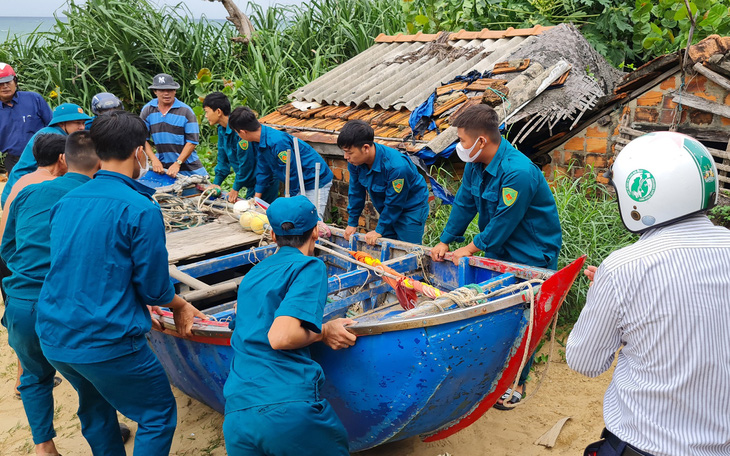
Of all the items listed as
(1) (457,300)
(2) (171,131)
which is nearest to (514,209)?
(1) (457,300)

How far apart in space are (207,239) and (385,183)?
151 centimetres

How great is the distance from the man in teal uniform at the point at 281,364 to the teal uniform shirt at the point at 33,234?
4.69 feet

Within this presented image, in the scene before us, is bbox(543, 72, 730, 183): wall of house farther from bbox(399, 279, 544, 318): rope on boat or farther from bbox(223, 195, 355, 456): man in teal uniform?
bbox(223, 195, 355, 456): man in teal uniform

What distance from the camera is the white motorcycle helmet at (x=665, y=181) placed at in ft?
5.27

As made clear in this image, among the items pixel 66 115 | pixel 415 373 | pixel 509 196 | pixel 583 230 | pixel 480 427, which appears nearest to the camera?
pixel 415 373

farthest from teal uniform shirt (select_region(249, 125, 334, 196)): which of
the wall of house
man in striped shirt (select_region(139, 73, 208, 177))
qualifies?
the wall of house

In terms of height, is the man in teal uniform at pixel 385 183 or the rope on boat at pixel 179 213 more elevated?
the man in teal uniform at pixel 385 183

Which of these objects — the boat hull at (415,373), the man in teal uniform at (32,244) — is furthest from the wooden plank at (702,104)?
the man in teal uniform at (32,244)

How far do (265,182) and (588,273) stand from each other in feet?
14.3

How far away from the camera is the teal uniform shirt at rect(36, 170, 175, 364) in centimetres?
263

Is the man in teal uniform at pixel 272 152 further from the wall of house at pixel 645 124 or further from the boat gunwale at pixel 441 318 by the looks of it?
the boat gunwale at pixel 441 318

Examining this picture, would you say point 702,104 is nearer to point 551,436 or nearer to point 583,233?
point 583,233

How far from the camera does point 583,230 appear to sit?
196 inches

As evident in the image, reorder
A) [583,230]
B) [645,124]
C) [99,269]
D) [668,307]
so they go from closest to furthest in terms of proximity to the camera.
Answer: [668,307]
[99,269]
[583,230]
[645,124]
